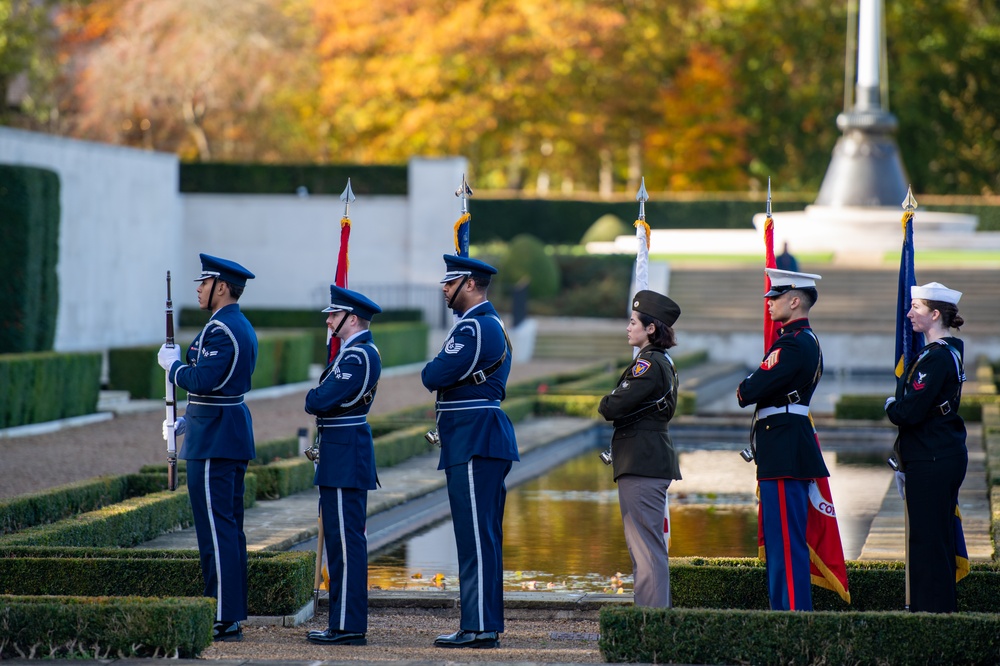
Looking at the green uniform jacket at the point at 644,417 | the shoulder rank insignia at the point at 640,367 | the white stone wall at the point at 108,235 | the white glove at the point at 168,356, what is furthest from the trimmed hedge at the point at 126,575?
the white stone wall at the point at 108,235

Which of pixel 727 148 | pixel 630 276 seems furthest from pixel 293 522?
pixel 727 148

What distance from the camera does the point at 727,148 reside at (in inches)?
1890

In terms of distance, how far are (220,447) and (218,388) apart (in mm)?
296

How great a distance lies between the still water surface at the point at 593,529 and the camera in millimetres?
8727

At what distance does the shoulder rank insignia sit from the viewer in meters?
6.64

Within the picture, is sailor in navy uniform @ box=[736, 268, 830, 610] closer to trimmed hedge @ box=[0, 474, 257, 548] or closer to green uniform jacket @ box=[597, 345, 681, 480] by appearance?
green uniform jacket @ box=[597, 345, 681, 480]

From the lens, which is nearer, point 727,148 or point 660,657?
point 660,657

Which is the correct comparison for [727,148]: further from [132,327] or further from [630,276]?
[132,327]

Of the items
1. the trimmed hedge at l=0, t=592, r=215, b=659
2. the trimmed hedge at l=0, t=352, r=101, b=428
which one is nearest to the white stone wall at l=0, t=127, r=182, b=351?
the trimmed hedge at l=0, t=352, r=101, b=428

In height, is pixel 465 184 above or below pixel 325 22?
below

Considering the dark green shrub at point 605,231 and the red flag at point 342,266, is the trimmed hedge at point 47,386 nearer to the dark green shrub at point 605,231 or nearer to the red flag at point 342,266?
the red flag at point 342,266

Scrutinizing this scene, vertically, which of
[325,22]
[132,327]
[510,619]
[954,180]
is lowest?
[510,619]

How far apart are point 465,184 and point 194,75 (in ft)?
103

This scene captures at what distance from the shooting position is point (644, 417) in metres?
6.69
